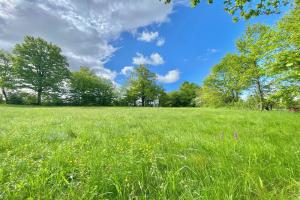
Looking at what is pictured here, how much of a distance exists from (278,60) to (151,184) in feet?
20.6

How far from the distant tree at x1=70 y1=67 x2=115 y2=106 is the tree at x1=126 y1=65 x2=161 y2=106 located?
8500 millimetres

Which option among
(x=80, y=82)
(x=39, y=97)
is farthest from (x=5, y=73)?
(x=80, y=82)

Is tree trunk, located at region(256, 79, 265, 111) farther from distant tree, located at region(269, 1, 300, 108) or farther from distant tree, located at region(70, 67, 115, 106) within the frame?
distant tree, located at region(70, 67, 115, 106)

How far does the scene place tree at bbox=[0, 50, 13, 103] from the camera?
1431 inches

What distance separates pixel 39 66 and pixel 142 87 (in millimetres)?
33423

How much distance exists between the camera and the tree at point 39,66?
3804cm

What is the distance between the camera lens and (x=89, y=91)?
178 feet

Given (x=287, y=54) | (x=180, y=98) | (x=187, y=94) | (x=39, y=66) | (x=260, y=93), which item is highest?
(x=39, y=66)

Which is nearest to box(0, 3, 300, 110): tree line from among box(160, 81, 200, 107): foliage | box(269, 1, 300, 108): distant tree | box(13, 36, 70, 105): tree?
box(13, 36, 70, 105): tree

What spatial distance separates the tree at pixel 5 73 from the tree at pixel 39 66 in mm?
2077

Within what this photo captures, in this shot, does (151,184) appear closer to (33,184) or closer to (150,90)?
(33,184)

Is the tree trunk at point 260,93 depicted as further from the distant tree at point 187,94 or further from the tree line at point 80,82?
the distant tree at point 187,94

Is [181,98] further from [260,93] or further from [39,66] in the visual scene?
[39,66]

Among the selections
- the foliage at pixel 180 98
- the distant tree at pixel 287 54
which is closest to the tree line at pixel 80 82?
the foliage at pixel 180 98
